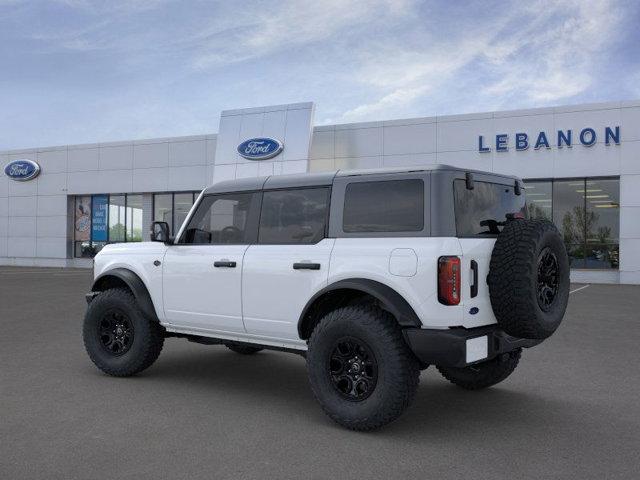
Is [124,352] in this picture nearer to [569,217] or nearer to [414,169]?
[414,169]

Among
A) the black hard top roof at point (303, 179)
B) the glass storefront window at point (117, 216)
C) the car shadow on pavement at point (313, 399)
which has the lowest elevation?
the car shadow on pavement at point (313, 399)

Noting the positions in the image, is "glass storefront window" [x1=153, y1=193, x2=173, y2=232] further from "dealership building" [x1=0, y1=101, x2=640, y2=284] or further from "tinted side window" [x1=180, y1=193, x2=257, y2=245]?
"tinted side window" [x1=180, y1=193, x2=257, y2=245]

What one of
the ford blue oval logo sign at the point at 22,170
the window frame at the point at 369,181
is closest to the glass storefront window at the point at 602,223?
the window frame at the point at 369,181

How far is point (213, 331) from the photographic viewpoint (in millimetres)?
5695

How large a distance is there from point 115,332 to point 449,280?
3771mm

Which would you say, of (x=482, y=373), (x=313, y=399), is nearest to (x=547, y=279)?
(x=482, y=373)

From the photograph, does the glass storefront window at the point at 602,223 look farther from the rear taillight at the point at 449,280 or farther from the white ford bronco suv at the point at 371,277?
the rear taillight at the point at 449,280

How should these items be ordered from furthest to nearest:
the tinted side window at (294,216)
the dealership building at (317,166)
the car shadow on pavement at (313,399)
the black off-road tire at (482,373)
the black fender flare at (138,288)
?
1. the dealership building at (317,166)
2. the black fender flare at (138,288)
3. the black off-road tire at (482,373)
4. the tinted side window at (294,216)
5. the car shadow on pavement at (313,399)

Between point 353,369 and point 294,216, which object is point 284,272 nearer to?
point 294,216

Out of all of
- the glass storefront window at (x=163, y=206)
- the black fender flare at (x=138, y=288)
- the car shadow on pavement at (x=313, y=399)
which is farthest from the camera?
the glass storefront window at (x=163, y=206)

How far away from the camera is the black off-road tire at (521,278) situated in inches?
173

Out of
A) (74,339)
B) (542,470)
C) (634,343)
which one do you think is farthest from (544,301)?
(74,339)

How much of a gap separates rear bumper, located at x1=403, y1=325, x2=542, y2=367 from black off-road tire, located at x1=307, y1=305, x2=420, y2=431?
0.42 feet

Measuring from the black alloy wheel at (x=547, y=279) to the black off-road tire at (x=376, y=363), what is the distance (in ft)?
3.62
